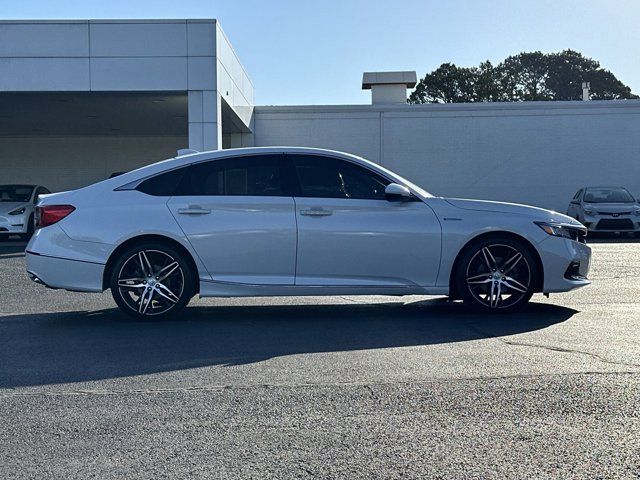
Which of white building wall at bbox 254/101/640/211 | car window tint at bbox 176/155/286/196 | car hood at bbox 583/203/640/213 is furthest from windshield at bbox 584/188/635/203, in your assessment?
car window tint at bbox 176/155/286/196

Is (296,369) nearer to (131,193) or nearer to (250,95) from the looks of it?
(131,193)

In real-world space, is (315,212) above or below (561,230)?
above

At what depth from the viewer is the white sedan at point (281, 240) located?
7.15m

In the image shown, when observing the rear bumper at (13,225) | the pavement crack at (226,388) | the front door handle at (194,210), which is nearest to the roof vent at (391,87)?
the rear bumper at (13,225)

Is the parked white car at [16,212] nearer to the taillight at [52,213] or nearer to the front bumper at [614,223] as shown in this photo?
the taillight at [52,213]

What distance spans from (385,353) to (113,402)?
2.15 metres

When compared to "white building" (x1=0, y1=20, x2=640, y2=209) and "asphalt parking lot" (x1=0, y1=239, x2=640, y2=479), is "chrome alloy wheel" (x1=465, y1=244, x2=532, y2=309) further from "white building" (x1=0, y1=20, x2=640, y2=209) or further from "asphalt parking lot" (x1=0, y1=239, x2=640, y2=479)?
"white building" (x1=0, y1=20, x2=640, y2=209)

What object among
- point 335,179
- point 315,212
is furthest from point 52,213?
point 335,179

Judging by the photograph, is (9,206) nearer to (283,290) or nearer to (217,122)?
(217,122)

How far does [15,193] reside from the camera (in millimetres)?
Answer: 19328

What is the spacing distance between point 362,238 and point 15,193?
14.7m

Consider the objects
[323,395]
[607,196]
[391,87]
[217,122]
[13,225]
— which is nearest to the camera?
[323,395]

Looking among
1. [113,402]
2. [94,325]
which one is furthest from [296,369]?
[94,325]

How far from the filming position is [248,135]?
93.2 ft
